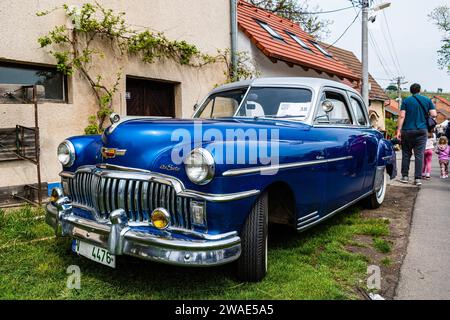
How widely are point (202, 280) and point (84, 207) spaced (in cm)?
107

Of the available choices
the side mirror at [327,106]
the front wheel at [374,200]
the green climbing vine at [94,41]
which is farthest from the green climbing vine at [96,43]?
the front wheel at [374,200]

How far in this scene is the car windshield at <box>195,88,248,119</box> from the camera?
4177mm

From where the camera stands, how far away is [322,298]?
2586 millimetres

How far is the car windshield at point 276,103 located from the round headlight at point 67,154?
5.42 feet

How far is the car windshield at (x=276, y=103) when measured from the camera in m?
3.71

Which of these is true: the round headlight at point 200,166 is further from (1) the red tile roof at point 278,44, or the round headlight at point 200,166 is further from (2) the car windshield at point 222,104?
(1) the red tile roof at point 278,44

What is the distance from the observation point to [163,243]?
91.6 inches

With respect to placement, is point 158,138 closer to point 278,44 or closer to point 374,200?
point 374,200

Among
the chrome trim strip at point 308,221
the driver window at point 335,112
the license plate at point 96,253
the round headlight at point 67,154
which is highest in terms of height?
the driver window at point 335,112

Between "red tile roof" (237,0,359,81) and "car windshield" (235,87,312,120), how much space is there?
5.33 m

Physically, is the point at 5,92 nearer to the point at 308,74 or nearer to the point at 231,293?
the point at 231,293

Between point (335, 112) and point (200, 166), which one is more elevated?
point (335, 112)

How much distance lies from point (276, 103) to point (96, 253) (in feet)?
7.32

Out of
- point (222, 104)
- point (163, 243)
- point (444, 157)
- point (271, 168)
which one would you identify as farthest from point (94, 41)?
point (444, 157)
